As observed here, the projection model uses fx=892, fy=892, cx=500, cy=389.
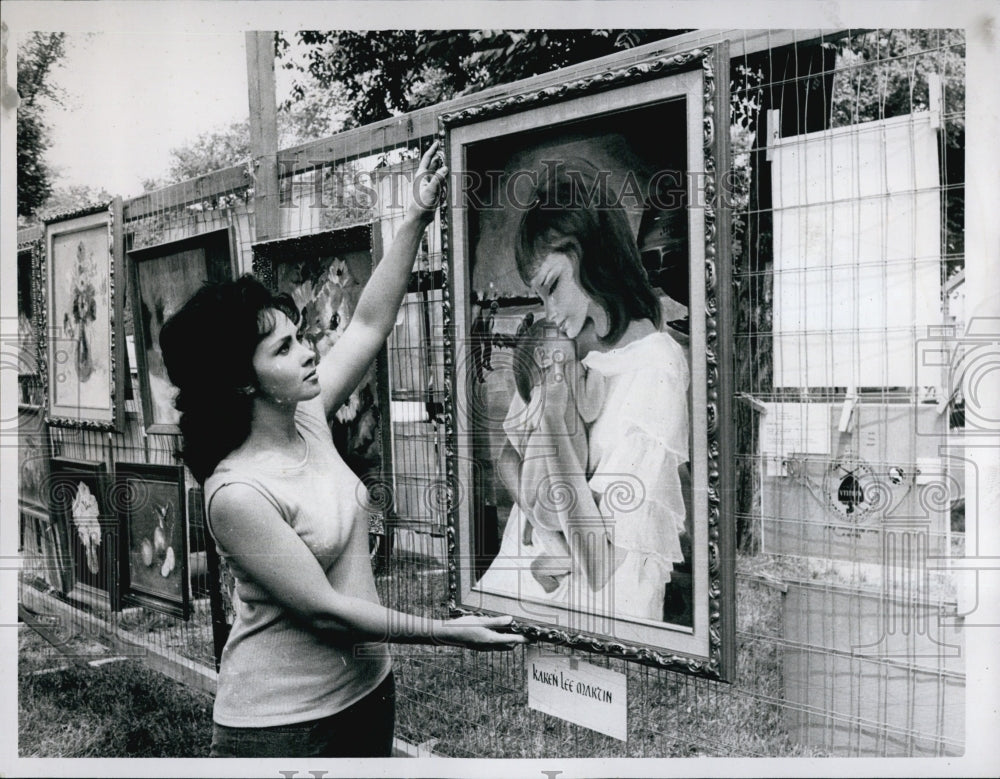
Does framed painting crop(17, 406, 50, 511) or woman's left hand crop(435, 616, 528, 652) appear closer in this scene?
woman's left hand crop(435, 616, 528, 652)

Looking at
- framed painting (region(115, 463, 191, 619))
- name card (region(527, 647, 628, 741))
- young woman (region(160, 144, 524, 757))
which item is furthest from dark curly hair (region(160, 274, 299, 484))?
name card (region(527, 647, 628, 741))

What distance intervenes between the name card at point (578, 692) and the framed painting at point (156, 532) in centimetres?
120

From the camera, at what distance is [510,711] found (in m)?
2.47

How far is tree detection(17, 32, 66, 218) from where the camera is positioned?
2.50m

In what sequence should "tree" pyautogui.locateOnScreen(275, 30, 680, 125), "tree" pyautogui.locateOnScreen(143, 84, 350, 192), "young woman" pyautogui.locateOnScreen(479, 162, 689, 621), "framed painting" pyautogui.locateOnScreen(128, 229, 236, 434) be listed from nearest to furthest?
"young woman" pyautogui.locateOnScreen(479, 162, 689, 621) → "tree" pyautogui.locateOnScreen(275, 30, 680, 125) → "tree" pyautogui.locateOnScreen(143, 84, 350, 192) → "framed painting" pyautogui.locateOnScreen(128, 229, 236, 434)

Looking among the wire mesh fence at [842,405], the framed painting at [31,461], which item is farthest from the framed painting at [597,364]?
the framed painting at [31,461]

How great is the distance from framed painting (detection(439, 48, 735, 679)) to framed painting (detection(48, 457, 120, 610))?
3.98 feet

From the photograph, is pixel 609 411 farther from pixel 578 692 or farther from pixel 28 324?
pixel 28 324

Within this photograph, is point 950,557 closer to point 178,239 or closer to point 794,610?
point 794,610

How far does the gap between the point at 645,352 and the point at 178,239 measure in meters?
1.52

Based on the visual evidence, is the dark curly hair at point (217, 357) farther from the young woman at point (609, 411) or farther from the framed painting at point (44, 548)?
the young woman at point (609, 411)

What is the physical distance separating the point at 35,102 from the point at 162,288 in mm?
619

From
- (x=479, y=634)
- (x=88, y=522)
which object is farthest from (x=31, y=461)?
(x=479, y=634)

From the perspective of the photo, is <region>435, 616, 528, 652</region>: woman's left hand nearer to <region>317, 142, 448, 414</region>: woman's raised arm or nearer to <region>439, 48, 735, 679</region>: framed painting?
<region>439, 48, 735, 679</region>: framed painting
